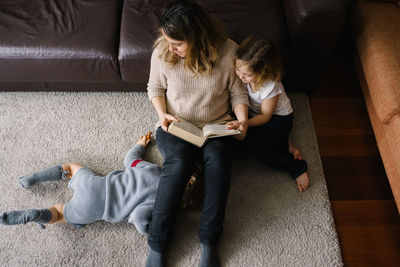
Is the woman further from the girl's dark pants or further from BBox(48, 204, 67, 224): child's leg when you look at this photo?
BBox(48, 204, 67, 224): child's leg

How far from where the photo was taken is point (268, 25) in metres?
1.52

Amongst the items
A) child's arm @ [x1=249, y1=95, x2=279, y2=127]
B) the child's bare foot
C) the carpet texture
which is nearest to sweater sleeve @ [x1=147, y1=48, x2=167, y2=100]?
the carpet texture

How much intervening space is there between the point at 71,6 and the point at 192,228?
1350 mm

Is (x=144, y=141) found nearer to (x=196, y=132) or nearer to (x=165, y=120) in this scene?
(x=165, y=120)

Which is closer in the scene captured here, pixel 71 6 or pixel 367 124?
pixel 71 6

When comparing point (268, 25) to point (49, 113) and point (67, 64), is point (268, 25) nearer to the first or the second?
point (67, 64)

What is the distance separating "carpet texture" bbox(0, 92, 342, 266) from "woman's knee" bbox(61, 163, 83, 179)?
2.9 inches

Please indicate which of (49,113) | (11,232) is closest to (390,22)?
(49,113)

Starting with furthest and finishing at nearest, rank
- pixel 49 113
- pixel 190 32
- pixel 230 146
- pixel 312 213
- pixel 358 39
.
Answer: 1. pixel 49 113
2. pixel 358 39
3. pixel 312 213
4. pixel 230 146
5. pixel 190 32

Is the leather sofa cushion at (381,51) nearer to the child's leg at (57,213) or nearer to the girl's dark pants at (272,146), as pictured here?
the girl's dark pants at (272,146)

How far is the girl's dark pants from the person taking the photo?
4.96 ft

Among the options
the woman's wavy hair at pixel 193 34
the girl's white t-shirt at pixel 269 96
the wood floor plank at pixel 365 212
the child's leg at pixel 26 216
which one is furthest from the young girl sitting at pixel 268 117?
the child's leg at pixel 26 216

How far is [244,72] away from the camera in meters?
1.27

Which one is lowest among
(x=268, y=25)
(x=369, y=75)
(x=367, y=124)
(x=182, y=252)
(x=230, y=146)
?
(x=182, y=252)
